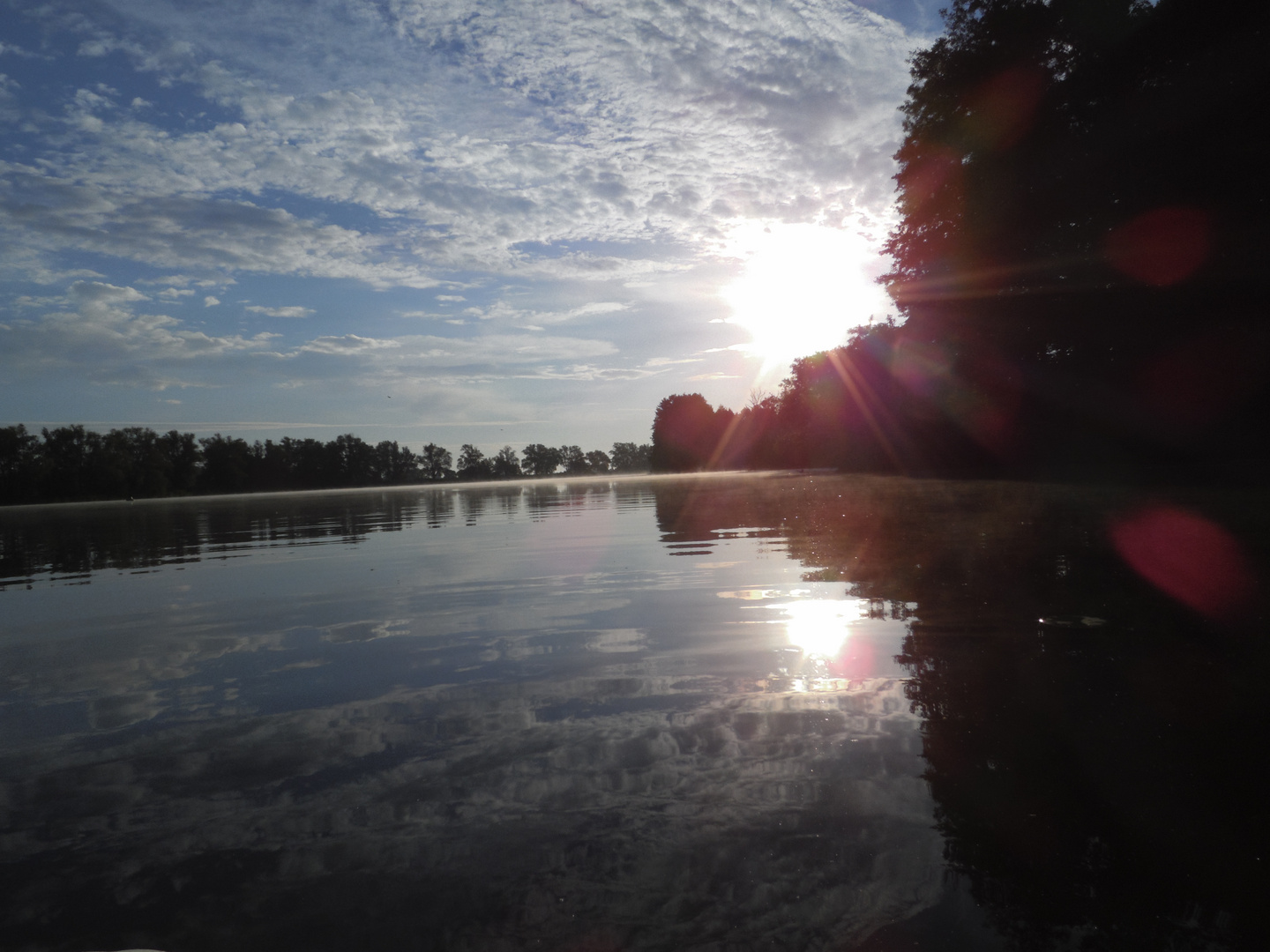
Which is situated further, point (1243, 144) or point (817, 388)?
point (817, 388)

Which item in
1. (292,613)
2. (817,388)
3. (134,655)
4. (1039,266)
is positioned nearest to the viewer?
(134,655)

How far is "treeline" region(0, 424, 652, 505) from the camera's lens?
12031 centimetres

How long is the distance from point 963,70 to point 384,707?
3494 centimetres

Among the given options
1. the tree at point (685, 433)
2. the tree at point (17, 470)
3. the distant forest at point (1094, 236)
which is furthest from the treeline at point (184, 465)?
the distant forest at point (1094, 236)

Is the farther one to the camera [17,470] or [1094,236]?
[17,470]

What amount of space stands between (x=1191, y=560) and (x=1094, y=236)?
74.1ft

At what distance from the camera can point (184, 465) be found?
5664 inches

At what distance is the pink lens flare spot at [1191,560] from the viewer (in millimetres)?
6852

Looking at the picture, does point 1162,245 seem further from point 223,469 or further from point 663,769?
point 223,469

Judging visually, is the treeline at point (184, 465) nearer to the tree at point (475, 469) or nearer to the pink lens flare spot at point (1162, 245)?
the tree at point (475, 469)

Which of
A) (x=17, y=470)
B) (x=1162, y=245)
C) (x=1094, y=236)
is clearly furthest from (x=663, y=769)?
(x=17, y=470)

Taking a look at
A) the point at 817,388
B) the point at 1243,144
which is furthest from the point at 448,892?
the point at 817,388

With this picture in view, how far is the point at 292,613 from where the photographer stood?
336 inches

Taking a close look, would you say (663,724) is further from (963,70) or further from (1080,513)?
(963,70)
